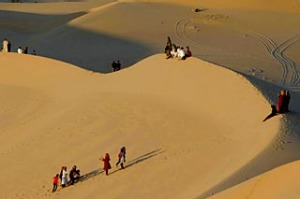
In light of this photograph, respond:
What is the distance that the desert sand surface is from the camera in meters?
15.5

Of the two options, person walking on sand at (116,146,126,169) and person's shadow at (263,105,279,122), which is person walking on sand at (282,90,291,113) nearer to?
person's shadow at (263,105,279,122)

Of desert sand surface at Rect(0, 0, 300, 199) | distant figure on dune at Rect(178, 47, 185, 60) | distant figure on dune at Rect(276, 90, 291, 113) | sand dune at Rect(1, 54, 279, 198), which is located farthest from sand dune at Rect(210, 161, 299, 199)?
distant figure on dune at Rect(178, 47, 185, 60)

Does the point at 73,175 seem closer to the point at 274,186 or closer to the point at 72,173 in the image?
the point at 72,173

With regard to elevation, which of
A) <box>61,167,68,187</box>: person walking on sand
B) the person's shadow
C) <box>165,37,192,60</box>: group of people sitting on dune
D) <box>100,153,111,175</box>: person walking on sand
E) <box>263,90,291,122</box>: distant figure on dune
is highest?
<box>165,37,192,60</box>: group of people sitting on dune

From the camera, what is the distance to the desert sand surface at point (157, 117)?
15.5 meters

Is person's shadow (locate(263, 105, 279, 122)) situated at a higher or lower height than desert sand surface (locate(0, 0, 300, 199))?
higher

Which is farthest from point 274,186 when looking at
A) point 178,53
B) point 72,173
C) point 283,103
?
point 178,53

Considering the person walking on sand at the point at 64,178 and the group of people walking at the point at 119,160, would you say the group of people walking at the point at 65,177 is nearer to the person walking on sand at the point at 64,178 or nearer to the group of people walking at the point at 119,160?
the person walking on sand at the point at 64,178

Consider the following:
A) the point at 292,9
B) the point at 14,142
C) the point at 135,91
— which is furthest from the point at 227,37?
the point at 14,142

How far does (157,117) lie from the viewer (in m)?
19.8

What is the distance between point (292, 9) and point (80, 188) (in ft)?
82.0

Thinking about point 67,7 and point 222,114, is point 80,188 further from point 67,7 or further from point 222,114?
point 67,7

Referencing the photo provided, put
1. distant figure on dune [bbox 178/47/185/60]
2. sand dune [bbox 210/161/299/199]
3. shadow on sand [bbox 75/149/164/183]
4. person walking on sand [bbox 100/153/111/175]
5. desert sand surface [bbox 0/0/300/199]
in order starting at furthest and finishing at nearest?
distant figure on dune [bbox 178/47/185/60] < shadow on sand [bbox 75/149/164/183] < person walking on sand [bbox 100/153/111/175] < desert sand surface [bbox 0/0/300/199] < sand dune [bbox 210/161/299/199]

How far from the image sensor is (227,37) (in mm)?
34562
